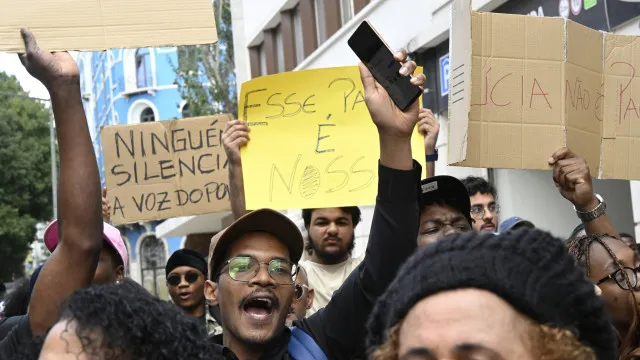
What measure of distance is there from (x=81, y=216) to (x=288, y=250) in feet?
2.74

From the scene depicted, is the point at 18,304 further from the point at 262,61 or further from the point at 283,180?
the point at 262,61

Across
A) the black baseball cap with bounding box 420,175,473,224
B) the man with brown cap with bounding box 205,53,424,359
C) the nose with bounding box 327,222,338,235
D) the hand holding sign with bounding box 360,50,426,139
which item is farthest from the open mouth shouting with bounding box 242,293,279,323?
the nose with bounding box 327,222,338,235

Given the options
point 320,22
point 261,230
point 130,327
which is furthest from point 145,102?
point 130,327

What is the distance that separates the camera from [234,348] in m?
3.40

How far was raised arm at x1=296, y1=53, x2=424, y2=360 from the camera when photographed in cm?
298

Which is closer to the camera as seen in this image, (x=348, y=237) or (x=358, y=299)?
(x=358, y=299)

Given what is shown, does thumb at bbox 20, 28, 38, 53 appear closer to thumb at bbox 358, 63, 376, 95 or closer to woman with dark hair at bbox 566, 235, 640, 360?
thumb at bbox 358, 63, 376, 95

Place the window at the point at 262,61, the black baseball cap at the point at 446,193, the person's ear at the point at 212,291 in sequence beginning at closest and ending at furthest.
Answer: the person's ear at the point at 212,291, the black baseball cap at the point at 446,193, the window at the point at 262,61

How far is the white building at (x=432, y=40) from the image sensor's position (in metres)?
9.70

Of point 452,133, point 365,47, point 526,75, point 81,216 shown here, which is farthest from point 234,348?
point 526,75

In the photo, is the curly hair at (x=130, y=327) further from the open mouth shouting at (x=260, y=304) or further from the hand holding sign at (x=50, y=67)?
the open mouth shouting at (x=260, y=304)

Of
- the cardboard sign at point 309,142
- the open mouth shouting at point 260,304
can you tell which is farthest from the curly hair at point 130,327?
the cardboard sign at point 309,142

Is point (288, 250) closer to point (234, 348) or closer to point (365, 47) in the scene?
point (234, 348)

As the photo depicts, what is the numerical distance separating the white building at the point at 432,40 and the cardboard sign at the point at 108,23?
3.76 m
